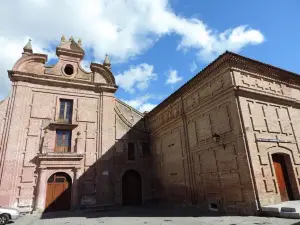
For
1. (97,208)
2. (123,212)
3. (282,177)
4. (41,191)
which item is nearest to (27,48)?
(41,191)

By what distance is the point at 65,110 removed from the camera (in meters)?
18.7

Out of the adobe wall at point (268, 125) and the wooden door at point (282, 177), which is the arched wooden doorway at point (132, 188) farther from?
the wooden door at point (282, 177)

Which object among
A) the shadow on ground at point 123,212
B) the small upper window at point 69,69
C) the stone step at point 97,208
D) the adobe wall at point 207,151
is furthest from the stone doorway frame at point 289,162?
the small upper window at point 69,69

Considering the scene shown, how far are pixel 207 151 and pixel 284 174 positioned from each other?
4.19m

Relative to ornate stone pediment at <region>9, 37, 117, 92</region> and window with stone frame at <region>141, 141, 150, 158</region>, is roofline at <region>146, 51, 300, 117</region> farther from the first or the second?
ornate stone pediment at <region>9, 37, 117, 92</region>

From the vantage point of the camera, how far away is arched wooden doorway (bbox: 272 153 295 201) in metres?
11.4

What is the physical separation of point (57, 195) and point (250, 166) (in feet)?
43.8

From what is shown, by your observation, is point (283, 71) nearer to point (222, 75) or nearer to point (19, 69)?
Result: point (222, 75)

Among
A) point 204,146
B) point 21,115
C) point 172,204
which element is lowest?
point 172,204

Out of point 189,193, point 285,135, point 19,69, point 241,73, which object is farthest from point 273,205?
point 19,69

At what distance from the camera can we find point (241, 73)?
12570 millimetres

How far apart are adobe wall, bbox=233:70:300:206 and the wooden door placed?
0.29 m

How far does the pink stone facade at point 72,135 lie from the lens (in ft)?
51.8

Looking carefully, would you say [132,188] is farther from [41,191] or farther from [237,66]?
[237,66]
